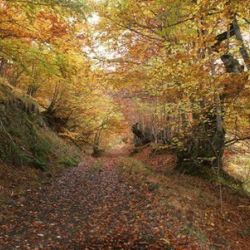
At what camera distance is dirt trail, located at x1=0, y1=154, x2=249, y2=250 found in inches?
263

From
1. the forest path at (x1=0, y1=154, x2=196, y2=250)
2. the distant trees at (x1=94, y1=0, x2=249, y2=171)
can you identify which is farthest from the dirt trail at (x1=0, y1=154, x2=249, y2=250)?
the distant trees at (x1=94, y1=0, x2=249, y2=171)

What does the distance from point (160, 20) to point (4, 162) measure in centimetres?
740

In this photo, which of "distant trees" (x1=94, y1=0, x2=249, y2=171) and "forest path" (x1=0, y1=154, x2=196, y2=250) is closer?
"forest path" (x1=0, y1=154, x2=196, y2=250)

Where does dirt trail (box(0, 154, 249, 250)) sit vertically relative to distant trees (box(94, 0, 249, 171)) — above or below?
below

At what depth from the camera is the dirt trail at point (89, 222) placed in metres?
6.68

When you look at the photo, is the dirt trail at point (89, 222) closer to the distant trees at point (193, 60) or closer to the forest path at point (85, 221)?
the forest path at point (85, 221)

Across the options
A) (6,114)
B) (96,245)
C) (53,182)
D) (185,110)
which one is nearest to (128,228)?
(96,245)

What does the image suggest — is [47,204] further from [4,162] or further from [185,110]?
[185,110]

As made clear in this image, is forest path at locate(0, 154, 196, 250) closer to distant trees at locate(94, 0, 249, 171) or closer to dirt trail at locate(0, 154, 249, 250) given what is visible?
dirt trail at locate(0, 154, 249, 250)

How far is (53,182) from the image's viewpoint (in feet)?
38.5

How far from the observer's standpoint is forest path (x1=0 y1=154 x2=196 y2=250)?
21.8 feet

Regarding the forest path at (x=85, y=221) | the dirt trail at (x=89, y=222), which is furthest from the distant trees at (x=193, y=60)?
the forest path at (x=85, y=221)

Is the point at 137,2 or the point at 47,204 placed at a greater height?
the point at 137,2

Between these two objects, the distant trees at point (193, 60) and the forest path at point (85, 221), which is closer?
the forest path at point (85, 221)
